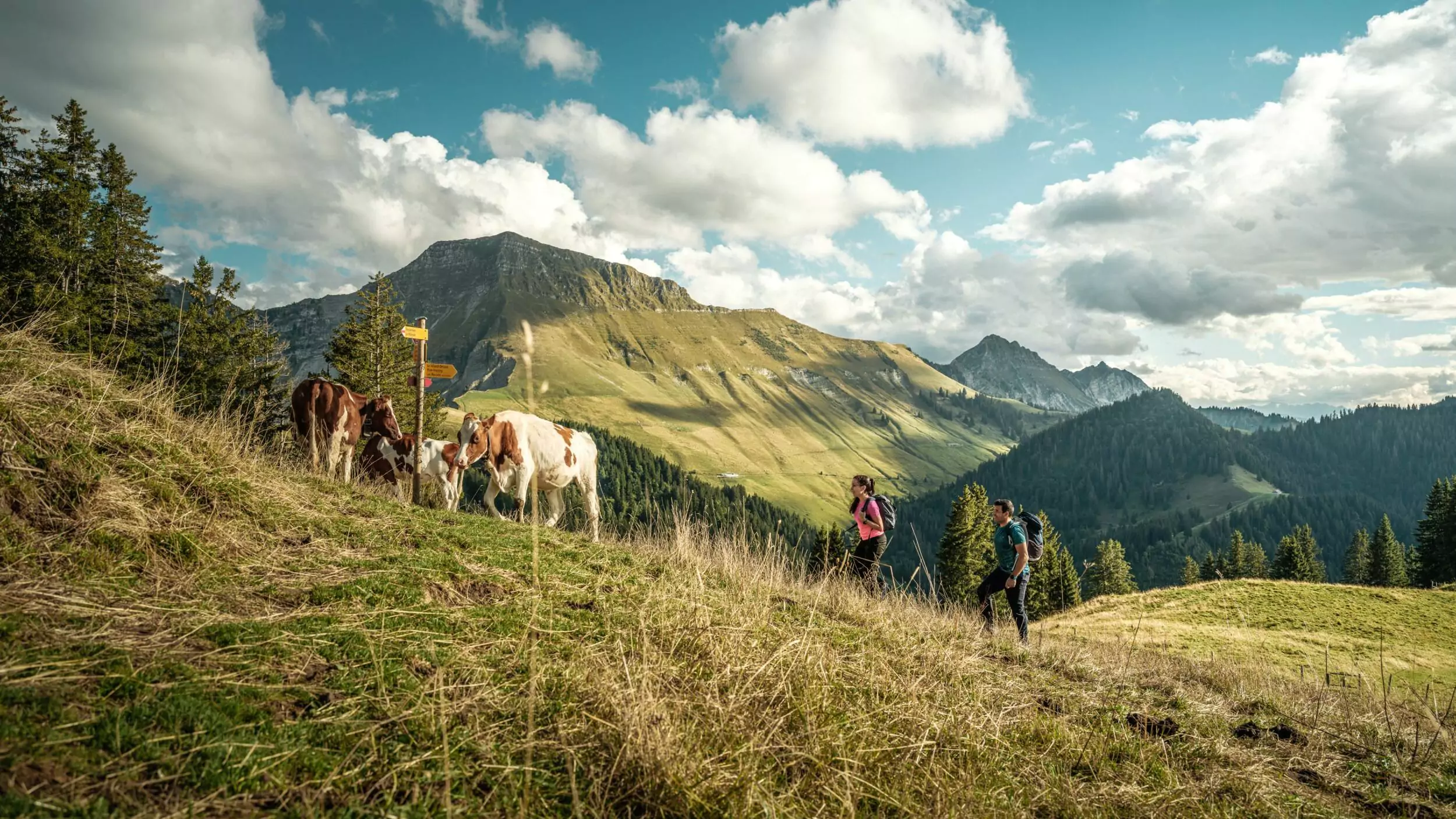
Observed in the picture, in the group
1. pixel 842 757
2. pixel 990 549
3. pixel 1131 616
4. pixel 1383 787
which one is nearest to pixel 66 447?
pixel 842 757

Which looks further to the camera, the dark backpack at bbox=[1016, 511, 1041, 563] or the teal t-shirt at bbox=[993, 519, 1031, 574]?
the dark backpack at bbox=[1016, 511, 1041, 563]

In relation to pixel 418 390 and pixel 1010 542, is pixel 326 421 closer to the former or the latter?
pixel 418 390

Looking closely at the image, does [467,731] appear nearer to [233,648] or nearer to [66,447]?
[233,648]

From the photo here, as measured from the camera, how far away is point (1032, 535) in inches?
462

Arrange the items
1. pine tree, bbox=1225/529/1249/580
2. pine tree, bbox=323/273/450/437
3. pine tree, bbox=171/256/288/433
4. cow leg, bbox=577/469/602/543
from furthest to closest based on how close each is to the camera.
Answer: pine tree, bbox=1225/529/1249/580
pine tree, bbox=323/273/450/437
pine tree, bbox=171/256/288/433
cow leg, bbox=577/469/602/543

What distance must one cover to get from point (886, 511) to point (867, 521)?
0.79 m

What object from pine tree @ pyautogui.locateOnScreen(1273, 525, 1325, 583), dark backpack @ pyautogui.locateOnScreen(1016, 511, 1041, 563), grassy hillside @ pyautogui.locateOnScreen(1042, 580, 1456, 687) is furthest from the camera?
pine tree @ pyautogui.locateOnScreen(1273, 525, 1325, 583)

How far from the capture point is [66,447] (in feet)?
19.8

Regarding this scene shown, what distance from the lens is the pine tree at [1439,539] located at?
59250 mm

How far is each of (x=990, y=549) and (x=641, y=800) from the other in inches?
2090

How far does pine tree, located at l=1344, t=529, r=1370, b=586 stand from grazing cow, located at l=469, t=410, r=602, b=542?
104m

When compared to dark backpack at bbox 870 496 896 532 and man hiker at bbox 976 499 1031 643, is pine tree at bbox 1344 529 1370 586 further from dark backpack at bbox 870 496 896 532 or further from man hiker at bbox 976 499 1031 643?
dark backpack at bbox 870 496 896 532

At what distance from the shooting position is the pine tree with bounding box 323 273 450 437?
122ft

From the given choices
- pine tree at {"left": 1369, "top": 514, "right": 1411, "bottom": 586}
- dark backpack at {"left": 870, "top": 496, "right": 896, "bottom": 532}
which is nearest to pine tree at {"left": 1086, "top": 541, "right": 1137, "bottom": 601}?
pine tree at {"left": 1369, "top": 514, "right": 1411, "bottom": 586}
